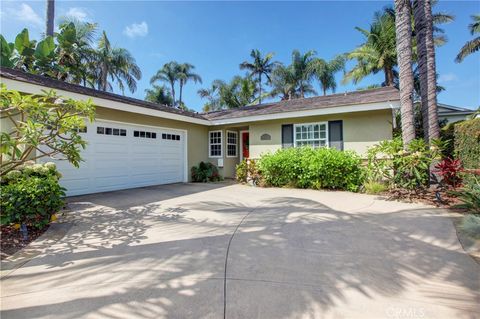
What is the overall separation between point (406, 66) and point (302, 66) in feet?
61.9

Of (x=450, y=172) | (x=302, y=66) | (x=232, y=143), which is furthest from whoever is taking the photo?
(x=302, y=66)

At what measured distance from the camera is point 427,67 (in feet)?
26.0

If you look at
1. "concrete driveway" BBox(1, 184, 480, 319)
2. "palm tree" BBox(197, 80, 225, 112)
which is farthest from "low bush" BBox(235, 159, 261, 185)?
"palm tree" BBox(197, 80, 225, 112)

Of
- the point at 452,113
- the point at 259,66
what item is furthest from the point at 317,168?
the point at 259,66

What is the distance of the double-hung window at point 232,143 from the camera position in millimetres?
12172

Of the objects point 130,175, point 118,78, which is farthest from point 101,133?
point 118,78

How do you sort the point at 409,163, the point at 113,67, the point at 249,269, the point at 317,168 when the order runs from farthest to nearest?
the point at 113,67, the point at 317,168, the point at 409,163, the point at 249,269

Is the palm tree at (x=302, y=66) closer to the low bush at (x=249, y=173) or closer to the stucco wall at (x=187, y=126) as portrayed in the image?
the stucco wall at (x=187, y=126)

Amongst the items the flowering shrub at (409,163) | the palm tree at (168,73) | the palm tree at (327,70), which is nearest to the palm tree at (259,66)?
the palm tree at (327,70)

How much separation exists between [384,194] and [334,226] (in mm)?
3874

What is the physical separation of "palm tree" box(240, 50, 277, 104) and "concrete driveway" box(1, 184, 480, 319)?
2312cm

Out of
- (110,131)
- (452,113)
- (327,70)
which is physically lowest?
(110,131)

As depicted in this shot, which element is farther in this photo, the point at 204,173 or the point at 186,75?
the point at 186,75

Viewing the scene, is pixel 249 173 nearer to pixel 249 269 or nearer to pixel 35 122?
pixel 249 269
